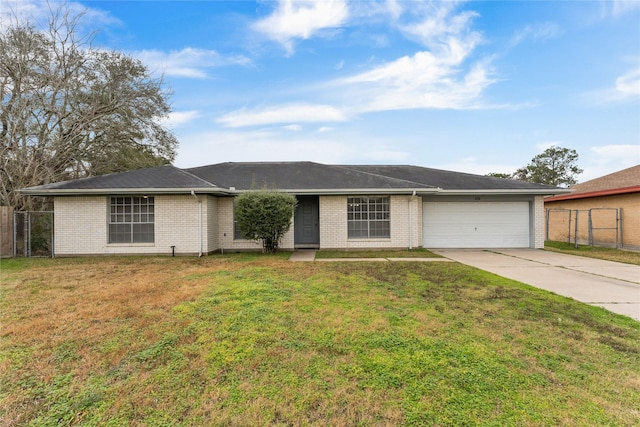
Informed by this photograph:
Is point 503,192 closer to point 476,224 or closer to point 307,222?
point 476,224

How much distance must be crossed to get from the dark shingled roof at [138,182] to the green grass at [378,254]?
493 centimetres

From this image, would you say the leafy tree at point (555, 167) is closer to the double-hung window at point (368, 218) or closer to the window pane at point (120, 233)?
the double-hung window at point (368, 218)

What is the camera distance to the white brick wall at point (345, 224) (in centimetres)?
1193

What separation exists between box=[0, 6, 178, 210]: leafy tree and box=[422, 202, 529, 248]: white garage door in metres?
16.0

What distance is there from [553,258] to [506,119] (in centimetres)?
960

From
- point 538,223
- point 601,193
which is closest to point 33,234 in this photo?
point 538,223

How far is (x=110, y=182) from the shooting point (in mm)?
10852

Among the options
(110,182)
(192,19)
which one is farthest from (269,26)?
(110,182)

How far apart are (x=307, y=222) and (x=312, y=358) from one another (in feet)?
32.3

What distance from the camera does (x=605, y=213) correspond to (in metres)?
13.5

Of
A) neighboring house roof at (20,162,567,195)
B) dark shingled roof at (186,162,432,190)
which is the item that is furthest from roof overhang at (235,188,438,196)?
dark shingled roof at (186,162,432,190)

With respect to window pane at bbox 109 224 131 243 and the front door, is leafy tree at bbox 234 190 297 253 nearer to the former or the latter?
the front door

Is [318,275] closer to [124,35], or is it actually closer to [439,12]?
[439,12]

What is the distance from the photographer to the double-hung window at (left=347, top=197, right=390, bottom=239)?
12.1 metres
